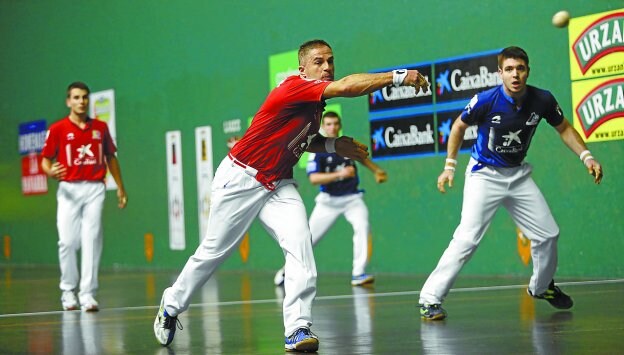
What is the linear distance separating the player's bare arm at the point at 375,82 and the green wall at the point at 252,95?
226 inches

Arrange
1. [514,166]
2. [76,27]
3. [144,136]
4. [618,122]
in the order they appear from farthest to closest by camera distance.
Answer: [76,27]
[144,136]
[618,122]
[514,166]

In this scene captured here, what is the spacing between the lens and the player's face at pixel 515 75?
7.43 m

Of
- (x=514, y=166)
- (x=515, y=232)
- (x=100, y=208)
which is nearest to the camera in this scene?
(x=514, y=166)

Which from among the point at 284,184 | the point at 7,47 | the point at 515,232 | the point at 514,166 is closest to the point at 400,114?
the point at 515,232

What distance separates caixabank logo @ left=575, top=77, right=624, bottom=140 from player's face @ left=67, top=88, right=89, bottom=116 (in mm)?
4826

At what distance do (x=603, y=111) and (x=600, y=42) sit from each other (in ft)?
2.20

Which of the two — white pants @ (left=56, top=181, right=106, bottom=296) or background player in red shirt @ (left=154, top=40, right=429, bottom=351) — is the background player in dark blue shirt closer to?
white pants @ (left=56, top=181, right=106, bottom=296)

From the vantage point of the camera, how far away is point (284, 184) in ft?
21.1

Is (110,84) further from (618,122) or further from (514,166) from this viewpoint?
(514,166)

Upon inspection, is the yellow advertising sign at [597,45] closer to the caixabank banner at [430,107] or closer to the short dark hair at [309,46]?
the caixabank banner at [430,107]

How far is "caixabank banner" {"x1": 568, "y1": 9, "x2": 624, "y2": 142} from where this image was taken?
10.7 m

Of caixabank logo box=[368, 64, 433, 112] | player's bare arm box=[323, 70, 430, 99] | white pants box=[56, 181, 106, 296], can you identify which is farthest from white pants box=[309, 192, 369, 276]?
player's bare arm box=[323, 70, 430, 99]

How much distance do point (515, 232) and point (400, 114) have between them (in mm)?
2178

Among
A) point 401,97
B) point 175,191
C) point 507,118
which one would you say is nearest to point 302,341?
point 507,118
